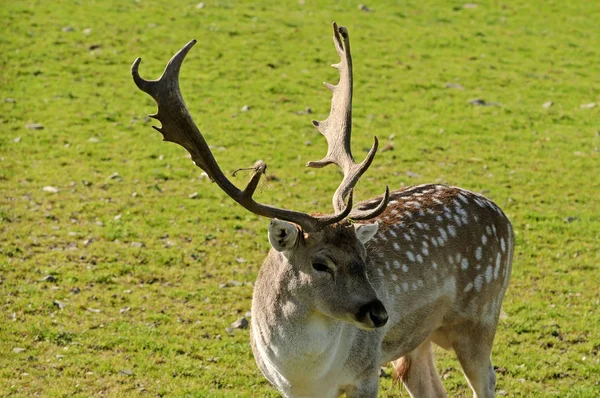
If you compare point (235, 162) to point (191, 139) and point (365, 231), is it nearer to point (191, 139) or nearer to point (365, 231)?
point (191, 139)

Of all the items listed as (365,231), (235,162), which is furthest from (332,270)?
(235,162)

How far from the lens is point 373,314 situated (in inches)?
235

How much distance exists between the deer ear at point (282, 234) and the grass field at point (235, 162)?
95.7 inches

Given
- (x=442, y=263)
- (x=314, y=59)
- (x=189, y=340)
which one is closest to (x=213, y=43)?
(x=314, y=59)

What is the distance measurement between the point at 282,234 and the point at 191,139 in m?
0.90

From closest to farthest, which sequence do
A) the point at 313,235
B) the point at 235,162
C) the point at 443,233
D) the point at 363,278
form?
the point at 363,278 → the point at 313,235 → the point at 443,233 → the point at 235,162

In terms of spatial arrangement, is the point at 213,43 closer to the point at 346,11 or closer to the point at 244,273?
the point at 346,11

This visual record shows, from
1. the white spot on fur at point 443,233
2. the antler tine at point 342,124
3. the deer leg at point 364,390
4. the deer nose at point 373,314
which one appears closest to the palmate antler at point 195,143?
the deer nose at point 373,314

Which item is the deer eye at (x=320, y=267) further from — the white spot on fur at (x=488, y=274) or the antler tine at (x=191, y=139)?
the white spot on fur at (x=488, y=274)

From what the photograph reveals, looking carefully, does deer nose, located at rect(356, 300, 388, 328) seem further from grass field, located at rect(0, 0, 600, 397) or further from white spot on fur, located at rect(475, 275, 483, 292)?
grass field, located at rect(0, 0, 600, 397)

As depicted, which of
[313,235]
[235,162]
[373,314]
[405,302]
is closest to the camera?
[373,314]

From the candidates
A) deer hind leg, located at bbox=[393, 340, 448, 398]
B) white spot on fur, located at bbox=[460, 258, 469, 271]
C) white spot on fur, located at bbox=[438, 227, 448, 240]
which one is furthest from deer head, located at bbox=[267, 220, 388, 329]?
deer hind leg, located at bbox=[393, 340, 448, 398]

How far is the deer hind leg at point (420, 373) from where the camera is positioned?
7660mm

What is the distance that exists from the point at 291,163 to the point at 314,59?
17.2 feet
